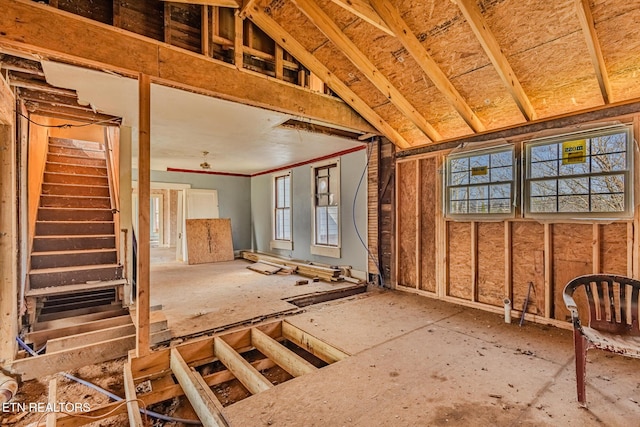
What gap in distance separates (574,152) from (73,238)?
6.28 meters

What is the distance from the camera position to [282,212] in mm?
7703

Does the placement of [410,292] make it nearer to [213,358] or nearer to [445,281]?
[445,281]

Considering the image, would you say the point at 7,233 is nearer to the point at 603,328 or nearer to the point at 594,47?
the point at 603,328

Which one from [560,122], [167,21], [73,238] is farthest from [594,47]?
[73,238]

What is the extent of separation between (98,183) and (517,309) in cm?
664

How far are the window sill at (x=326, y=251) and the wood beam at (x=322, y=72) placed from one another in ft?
7.76

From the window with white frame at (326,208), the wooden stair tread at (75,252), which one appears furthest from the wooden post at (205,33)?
the window with white frame at (326,208)

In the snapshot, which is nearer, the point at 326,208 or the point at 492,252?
the point at 492,252

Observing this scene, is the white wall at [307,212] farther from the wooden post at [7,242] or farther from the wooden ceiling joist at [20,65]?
the wooden post at [7,242]

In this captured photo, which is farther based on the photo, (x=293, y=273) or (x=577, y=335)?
(x=293, y=273)

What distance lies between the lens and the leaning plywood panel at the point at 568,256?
300cm

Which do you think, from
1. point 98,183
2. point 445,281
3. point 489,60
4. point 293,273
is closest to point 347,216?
point 293,273

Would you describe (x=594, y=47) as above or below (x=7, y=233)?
above

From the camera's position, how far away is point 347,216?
18.5ft
